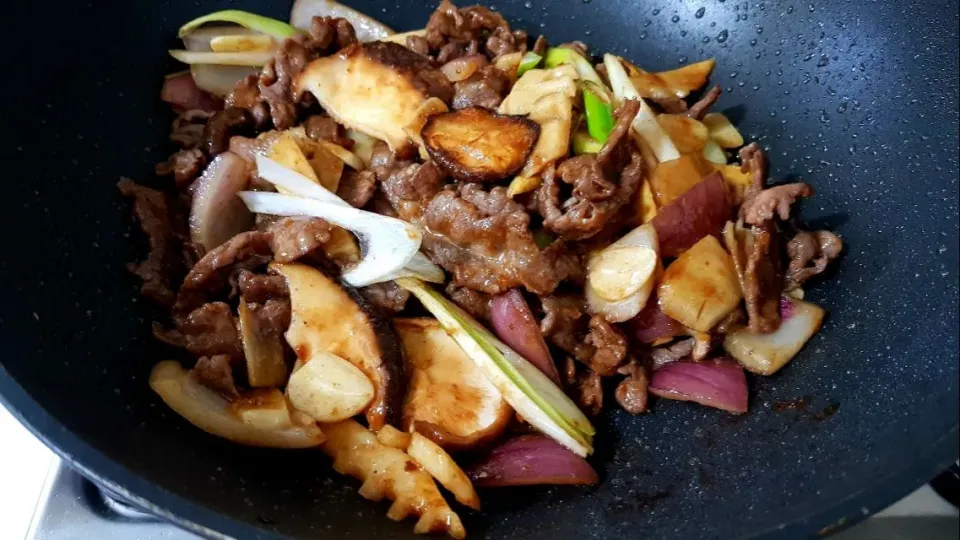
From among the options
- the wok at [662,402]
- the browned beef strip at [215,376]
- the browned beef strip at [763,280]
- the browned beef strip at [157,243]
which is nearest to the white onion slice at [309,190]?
the browned beef strip at [157,243]

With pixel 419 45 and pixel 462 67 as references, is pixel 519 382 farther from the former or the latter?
pixel 419 45

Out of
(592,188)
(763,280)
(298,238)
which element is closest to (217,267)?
(298,238)

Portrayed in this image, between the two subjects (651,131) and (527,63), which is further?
(527,63)

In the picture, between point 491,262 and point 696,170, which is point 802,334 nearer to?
point 696,170

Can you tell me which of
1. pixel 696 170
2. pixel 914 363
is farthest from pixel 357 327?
pixel 914 363

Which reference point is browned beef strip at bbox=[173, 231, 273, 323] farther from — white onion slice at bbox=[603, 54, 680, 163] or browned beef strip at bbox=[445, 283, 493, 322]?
white onion slice at bbox=[603, 54, 680, 163]

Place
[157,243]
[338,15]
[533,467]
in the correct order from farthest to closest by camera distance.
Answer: [338,15], [157,243], [533,467]
